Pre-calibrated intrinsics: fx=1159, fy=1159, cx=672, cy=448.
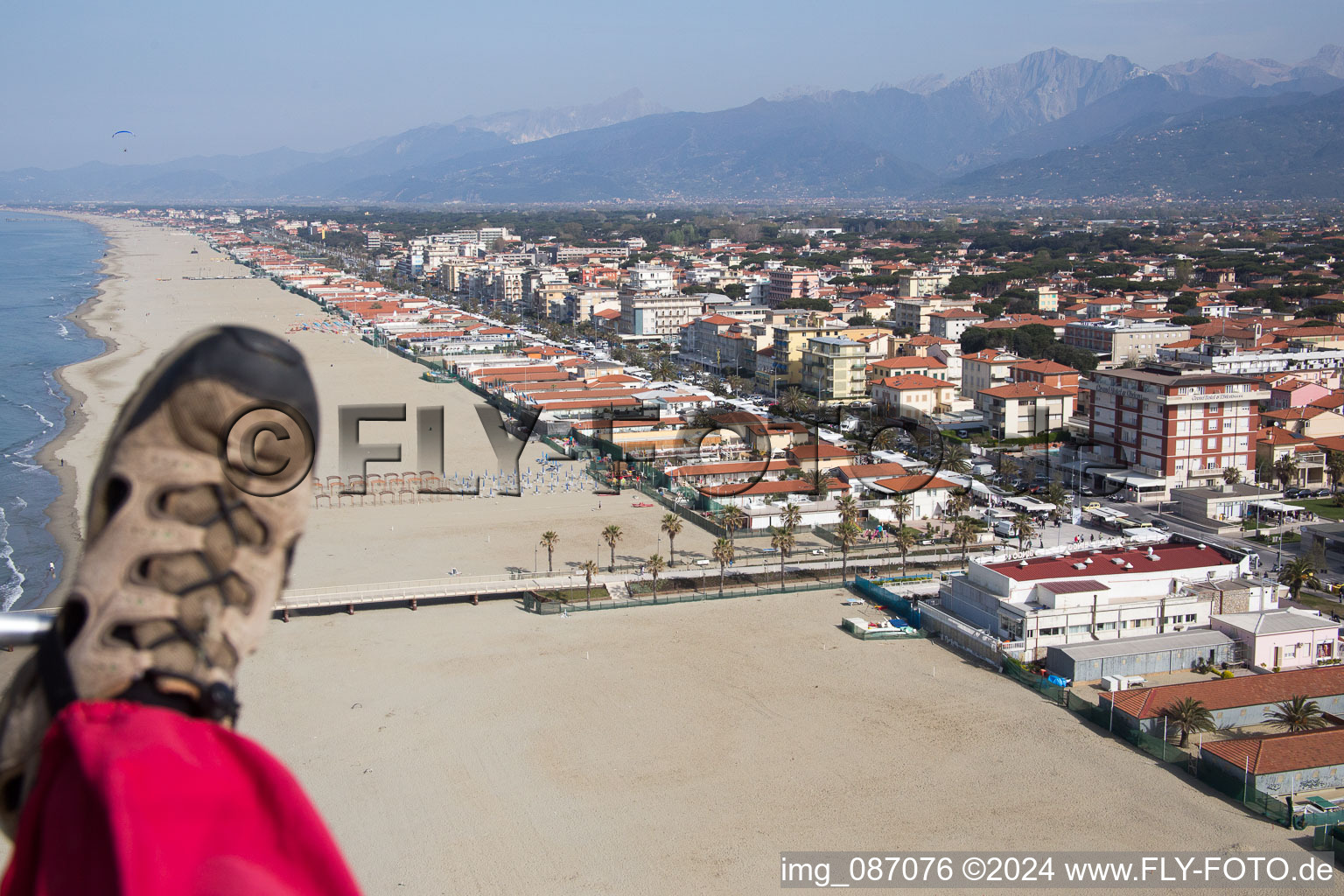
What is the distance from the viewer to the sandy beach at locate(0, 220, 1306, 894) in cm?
738

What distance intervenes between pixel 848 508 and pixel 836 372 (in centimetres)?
1035

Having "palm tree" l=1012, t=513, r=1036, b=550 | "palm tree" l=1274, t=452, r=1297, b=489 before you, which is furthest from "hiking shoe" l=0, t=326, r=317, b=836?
"palm tree" l=1274, t=452, r=1297, b=489

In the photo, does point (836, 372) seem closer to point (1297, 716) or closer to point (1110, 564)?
point (1110, 564)

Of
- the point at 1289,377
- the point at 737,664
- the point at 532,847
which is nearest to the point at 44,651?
the point at 532,847

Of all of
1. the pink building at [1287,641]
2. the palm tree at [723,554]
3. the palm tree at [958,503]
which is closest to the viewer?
the pink building at [1287,641]

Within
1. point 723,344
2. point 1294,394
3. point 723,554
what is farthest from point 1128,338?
point 723,554

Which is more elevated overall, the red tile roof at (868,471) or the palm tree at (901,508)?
the red tile roof at (868,471)

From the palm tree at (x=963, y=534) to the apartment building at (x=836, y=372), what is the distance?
986 cm

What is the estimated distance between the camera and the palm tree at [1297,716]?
Result: 9.16 meters

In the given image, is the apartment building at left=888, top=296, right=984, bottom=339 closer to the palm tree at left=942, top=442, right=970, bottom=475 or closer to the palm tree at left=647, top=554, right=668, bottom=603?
the palm tree at left=942, top=442, right=970, bottom=475

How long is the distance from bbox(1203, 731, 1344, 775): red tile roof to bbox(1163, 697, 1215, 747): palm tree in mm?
209

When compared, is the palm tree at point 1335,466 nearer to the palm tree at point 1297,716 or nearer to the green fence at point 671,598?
the green fence at point 671,598

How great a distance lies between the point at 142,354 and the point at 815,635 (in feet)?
71.5
